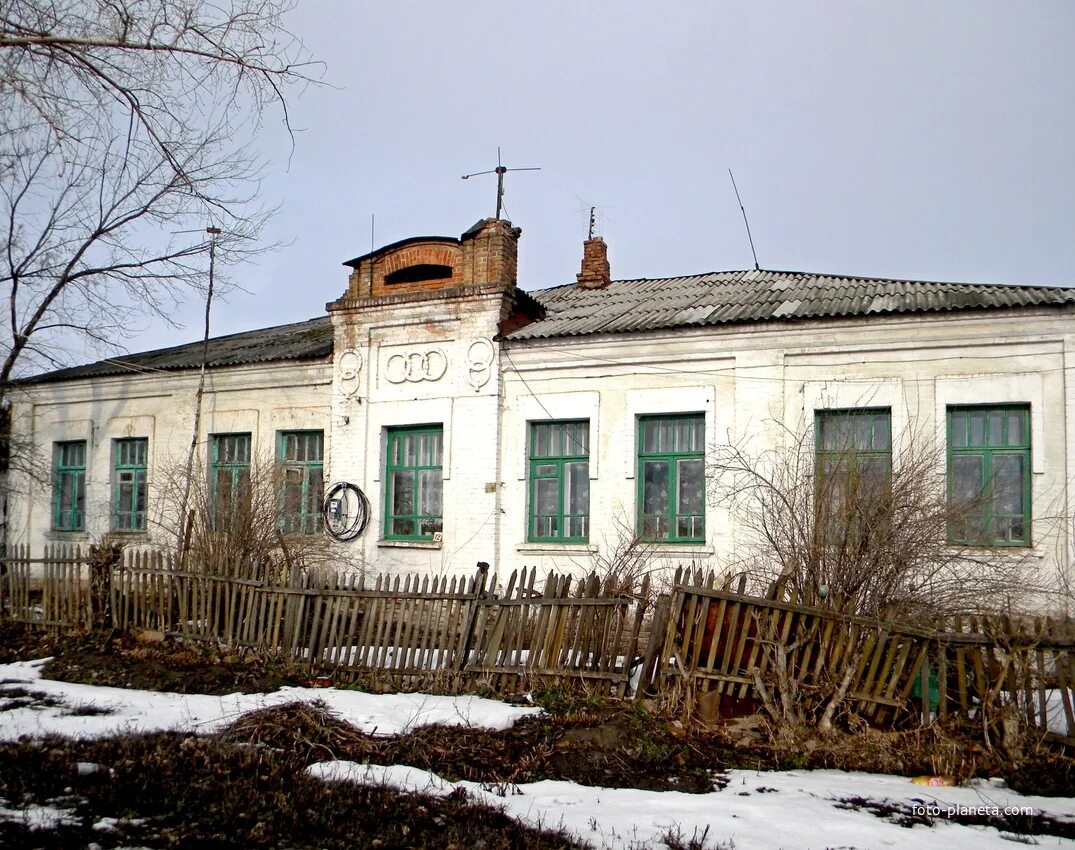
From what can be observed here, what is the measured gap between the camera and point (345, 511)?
1404 centimetres

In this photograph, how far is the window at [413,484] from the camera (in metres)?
13.7

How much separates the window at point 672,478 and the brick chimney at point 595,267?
15.2 ft

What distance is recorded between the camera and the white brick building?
1075cm

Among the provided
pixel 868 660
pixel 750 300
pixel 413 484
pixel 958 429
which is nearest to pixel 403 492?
pixel 413 484

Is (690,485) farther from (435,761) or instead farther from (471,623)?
(435,761)

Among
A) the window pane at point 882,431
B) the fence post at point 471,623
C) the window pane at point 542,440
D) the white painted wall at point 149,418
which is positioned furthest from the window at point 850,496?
the white painted wall at point 149,418

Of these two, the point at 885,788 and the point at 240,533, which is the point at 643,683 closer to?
the point at 885,788

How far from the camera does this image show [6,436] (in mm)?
17625

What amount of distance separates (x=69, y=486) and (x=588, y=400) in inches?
439

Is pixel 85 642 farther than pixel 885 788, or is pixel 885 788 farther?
pixel 85 642

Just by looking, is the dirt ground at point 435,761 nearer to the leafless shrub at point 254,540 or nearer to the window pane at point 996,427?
the leafless shrub at point 254,540

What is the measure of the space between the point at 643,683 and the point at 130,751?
4.09m

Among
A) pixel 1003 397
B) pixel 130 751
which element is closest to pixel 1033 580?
pixel 1003 397

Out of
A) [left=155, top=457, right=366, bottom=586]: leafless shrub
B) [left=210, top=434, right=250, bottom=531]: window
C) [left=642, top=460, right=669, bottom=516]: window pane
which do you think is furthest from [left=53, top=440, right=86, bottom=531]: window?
[left=642, top=460, right=669, bottom=516]: window pane
